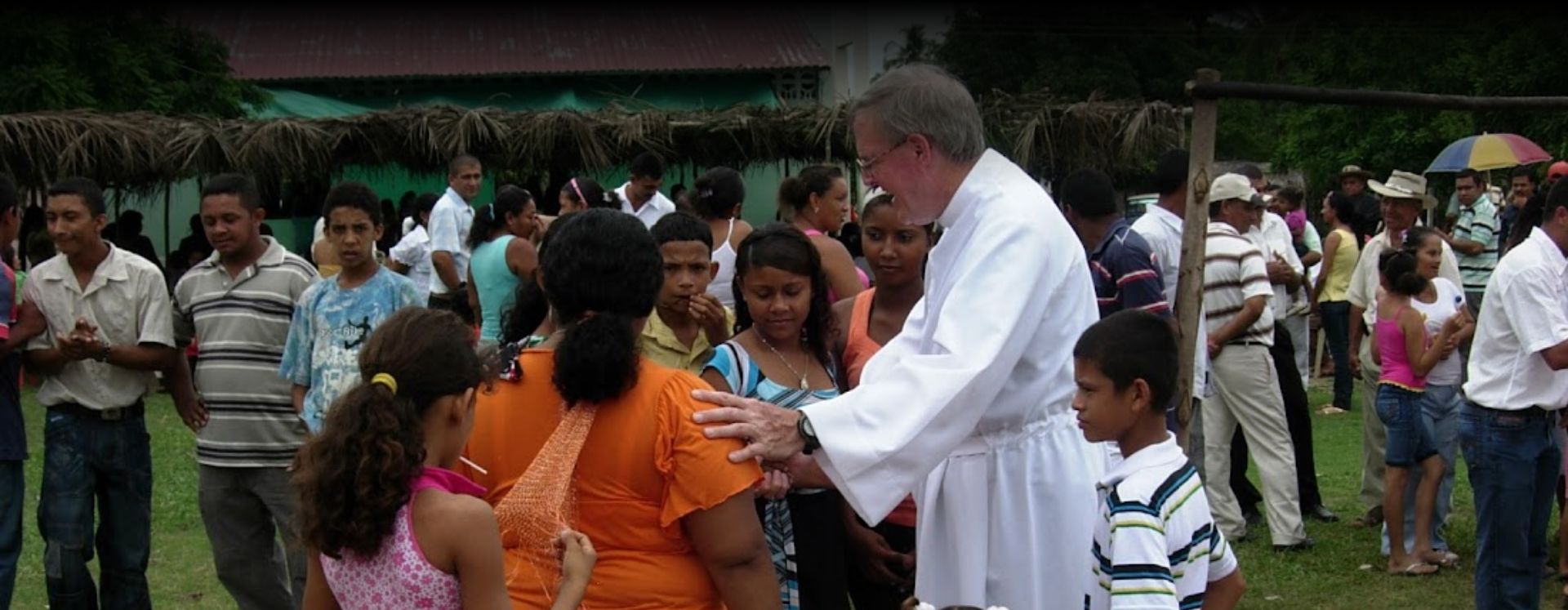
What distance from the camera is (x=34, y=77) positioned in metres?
18.5

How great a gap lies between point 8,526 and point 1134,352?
182 inches

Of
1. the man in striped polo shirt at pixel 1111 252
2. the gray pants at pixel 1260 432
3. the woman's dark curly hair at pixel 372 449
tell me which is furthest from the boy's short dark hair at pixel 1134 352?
the gray pants at pixel 1260 432

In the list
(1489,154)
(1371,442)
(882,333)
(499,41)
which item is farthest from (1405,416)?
(499,41)

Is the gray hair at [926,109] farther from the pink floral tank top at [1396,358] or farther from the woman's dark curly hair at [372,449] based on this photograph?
the pink floral tank top at [1396,358]

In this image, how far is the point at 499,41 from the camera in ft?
111

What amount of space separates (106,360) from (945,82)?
380 centimetres

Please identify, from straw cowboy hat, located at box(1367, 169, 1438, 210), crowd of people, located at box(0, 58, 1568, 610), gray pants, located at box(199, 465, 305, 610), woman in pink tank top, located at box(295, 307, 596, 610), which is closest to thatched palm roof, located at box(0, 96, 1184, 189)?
straw cowboy hat, located at box(1367, 169, 1438, 210)

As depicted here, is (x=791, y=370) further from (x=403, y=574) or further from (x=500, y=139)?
(x=500, y=139)

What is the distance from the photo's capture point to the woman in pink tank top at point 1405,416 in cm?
808

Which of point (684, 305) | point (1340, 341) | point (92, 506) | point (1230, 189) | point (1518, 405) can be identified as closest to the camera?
point (684, 305)

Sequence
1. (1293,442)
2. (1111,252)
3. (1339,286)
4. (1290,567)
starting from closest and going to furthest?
(1111,252) < (1290,567) < (1293,442) < (1339,286)

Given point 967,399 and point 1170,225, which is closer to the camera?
point 967,399

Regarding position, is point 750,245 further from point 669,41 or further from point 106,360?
point 669,41

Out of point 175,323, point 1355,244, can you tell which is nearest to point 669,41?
point 1355,244
